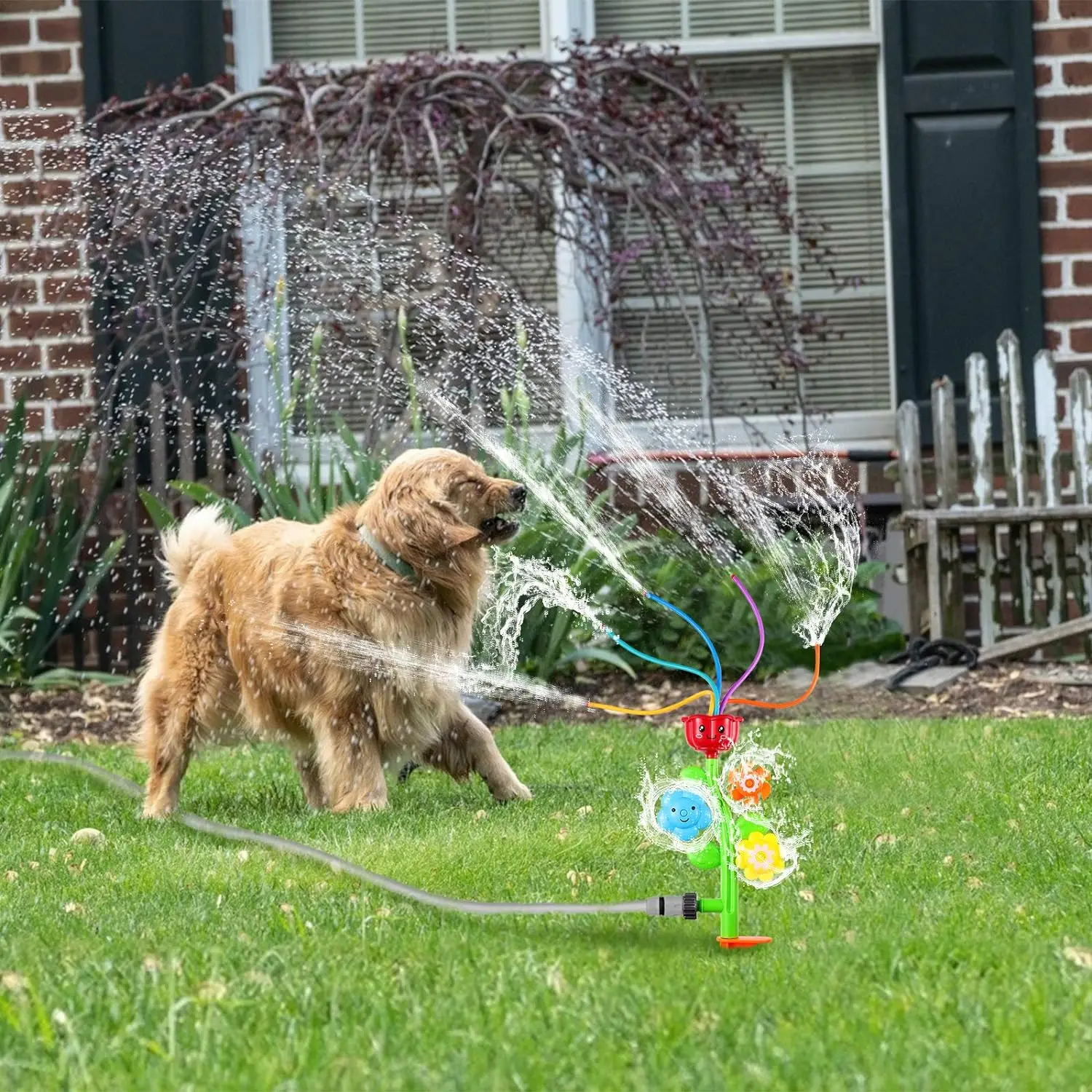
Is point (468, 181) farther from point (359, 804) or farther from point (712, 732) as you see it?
point (712, 732)

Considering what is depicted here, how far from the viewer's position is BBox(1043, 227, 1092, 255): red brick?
7969 millimetres

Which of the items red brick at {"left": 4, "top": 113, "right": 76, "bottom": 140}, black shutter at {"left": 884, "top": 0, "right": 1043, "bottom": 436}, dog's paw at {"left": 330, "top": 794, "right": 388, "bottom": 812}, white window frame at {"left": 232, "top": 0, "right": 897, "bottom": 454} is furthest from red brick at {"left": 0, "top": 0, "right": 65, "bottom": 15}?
dog's paw at {"left": 330, "top": 794, "right": 388, "bottom": 812}

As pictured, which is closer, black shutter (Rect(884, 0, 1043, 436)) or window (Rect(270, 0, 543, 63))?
black shutter (Rect(884, 0, 1043, 436))

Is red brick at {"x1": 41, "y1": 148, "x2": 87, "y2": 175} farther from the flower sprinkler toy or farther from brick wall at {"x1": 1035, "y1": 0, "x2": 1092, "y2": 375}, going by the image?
the flower sprinkler toy

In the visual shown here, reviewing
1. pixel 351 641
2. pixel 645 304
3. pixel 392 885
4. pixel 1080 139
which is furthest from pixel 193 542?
pixel 1080 139

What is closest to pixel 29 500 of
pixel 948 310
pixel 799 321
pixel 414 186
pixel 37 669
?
pixel 37 669

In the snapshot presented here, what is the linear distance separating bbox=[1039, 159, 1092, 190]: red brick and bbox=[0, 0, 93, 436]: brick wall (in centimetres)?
437

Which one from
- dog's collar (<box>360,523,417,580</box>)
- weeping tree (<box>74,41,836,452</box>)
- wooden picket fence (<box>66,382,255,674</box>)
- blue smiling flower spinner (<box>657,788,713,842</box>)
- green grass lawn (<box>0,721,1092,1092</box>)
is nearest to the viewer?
green grass lawn (<box>0,721,1092,1092</box>)

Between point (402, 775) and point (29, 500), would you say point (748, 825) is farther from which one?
point (29, 500)

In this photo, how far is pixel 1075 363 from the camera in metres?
7.98

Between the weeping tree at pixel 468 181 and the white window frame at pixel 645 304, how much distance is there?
18cm

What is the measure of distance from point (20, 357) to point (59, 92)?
1225 mm

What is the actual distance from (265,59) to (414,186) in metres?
1.85

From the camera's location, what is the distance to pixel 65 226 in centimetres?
786
